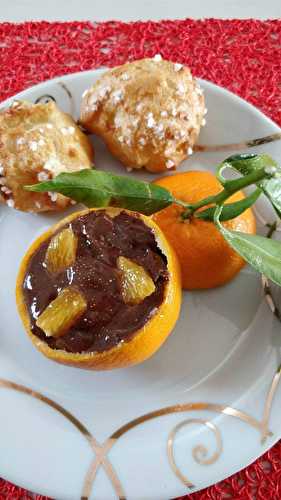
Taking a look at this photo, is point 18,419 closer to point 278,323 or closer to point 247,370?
point 247,370

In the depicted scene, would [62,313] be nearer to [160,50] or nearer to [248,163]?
[248,163]

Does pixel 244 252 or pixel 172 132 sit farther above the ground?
pixel 172 132

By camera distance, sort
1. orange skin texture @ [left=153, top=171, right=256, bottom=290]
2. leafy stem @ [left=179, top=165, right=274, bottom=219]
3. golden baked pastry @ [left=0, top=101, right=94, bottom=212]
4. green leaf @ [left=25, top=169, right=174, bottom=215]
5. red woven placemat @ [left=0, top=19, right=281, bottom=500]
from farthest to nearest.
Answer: red woven placemat @ [left=0, top=19, right=281, bottom=500]
golden baked pastry @ [left=0, top=101, right=94, bottom=212]
orange skin texture @ [left=153, top=171, right=256, bottom=290]
green leaf @ [left=25, top=169, right=174, bottom=215]
leafy stem @ [left=179, top=165, right=274, bottom=219]

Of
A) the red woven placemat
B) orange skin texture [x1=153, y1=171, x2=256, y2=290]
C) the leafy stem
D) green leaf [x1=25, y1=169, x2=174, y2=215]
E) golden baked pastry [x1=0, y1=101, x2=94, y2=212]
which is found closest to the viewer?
the leafy stem

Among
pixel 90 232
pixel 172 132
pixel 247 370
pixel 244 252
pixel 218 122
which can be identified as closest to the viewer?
pixel 244 252

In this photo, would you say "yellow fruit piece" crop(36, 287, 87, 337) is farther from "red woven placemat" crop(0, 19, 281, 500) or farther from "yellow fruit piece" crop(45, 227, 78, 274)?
"red woven placemat" crop(0, 19, 281, 500)

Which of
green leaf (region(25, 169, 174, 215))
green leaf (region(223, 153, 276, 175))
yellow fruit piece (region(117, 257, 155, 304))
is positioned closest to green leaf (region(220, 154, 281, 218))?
green leaf (region(223, 153, 276, 175))

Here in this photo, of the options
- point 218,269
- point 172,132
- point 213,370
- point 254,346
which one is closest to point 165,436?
point 213,370

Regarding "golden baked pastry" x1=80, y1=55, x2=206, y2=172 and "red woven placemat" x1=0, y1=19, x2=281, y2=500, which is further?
"red woven placemat" x1=0, y1=19, x2=281, y2=500
